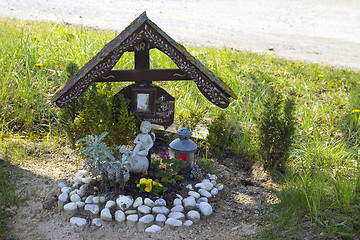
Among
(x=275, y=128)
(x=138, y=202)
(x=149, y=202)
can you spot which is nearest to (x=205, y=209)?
(x=149, y=202)

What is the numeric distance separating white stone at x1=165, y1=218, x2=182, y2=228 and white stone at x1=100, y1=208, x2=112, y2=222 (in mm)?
525

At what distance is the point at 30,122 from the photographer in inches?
197

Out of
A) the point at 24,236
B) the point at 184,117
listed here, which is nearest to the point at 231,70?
the point at 184,117

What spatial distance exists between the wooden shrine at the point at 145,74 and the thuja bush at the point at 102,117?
0.47 feet

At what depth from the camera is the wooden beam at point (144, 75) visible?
369 centimetres

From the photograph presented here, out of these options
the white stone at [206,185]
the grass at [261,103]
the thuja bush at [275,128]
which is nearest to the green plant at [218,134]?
the grass at [261,103]

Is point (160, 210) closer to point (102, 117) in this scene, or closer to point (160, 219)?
point (160, 219)

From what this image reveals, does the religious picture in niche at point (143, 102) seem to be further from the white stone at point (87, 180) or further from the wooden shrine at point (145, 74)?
the white stone at point (87, 180)

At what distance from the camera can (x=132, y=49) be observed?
11.9ft

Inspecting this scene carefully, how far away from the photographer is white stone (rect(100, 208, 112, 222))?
3375 millimetres

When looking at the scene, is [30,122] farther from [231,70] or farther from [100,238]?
[231,70]

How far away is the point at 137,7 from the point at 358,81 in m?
7.39

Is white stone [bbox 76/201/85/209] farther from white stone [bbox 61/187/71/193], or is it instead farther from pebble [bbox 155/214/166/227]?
pebble [bbox 155/214/166/227]

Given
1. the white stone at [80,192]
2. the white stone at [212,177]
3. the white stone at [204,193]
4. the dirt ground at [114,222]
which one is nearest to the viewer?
the dirt ground at [114,222]
